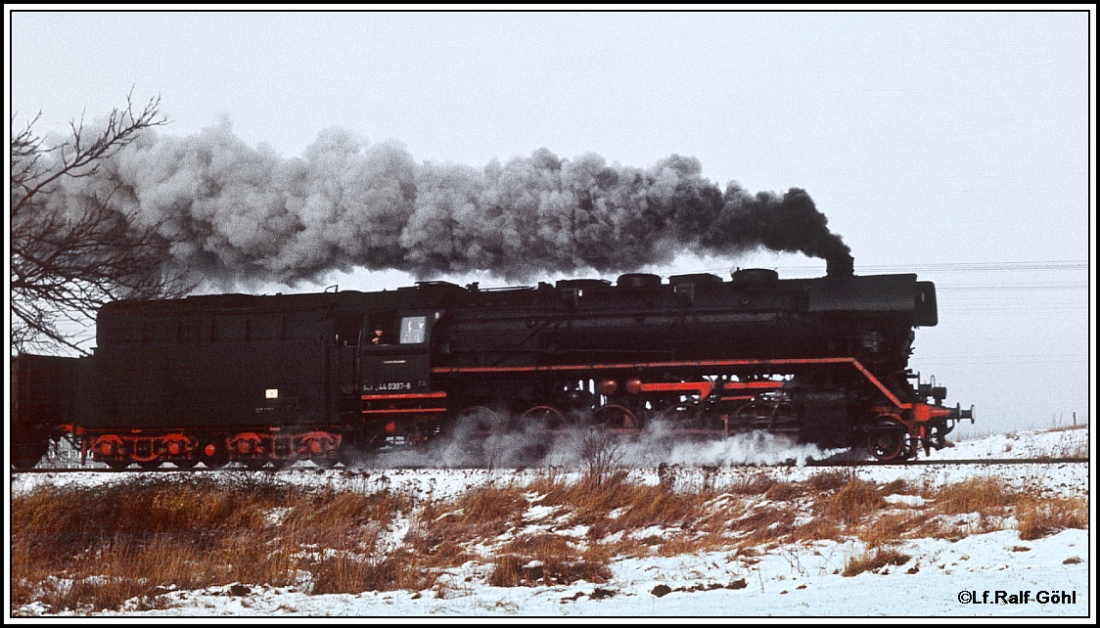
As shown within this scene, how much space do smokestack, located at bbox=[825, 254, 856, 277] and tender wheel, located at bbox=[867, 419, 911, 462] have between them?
157cm

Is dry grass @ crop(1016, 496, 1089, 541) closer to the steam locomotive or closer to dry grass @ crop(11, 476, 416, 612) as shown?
the steam locomotive

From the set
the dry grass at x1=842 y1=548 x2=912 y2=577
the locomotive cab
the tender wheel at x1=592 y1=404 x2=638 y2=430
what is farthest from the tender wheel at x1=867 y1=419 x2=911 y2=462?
the locomotive cab

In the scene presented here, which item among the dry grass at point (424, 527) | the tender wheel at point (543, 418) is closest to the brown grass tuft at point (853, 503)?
the dry grass at point (424, 527)

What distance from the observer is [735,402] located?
10.6 m

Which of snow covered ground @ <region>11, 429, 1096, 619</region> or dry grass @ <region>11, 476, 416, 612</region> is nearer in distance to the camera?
snow covered ground @ <region>11, 429, 1096, 619</region>

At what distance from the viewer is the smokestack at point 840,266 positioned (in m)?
9.67

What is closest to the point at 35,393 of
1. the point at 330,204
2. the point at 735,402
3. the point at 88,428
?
the point at 88,428

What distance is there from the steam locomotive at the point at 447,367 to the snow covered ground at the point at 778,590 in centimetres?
300

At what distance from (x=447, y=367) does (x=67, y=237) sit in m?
4.36

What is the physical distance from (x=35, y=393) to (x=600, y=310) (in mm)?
6891

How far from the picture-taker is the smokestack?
381 inches

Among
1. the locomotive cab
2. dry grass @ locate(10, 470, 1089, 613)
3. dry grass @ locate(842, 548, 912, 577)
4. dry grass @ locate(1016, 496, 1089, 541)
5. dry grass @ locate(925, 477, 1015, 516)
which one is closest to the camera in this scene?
dry grass @ locate(842, 548, 912, 577)

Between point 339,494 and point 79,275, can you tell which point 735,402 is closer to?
point 339,494

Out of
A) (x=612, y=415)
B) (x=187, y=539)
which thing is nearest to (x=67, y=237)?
(x=187, y=539)
